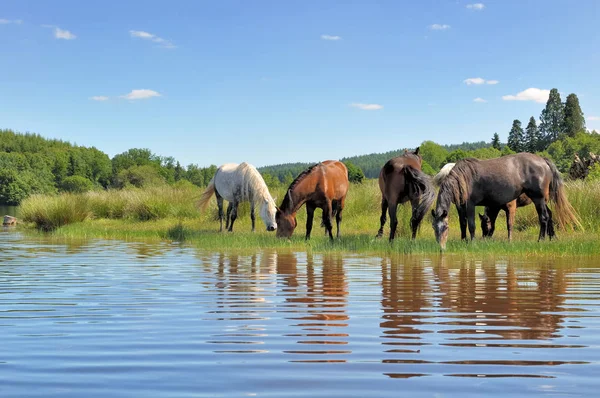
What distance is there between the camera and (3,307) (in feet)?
19.0

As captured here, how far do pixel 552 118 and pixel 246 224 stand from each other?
349 feet

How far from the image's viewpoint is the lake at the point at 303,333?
120 inches

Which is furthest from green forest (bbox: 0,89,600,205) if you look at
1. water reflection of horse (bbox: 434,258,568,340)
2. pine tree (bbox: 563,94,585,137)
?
water reflection of horse (bbox: 434,258,568,340)

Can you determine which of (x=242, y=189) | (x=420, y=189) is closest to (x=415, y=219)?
(x=420, y=189)

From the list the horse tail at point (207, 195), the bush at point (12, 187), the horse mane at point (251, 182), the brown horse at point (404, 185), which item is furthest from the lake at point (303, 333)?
the bush at point (12, 187)

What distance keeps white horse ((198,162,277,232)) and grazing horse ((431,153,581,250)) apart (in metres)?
5.24

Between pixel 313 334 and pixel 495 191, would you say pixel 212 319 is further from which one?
pixel 495 191

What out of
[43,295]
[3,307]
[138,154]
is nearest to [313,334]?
[3,307]

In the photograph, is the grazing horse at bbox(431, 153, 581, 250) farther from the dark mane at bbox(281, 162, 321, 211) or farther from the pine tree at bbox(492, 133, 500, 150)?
the pine tree at bbox(492, 133, 500, 150)

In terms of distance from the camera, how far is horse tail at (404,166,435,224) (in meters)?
12.5

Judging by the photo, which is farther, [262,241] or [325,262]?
[262,241]

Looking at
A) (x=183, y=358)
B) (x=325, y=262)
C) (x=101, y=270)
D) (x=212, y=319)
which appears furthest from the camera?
(x=325, y=262)

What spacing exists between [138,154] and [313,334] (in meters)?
149

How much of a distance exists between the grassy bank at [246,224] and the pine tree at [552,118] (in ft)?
323
